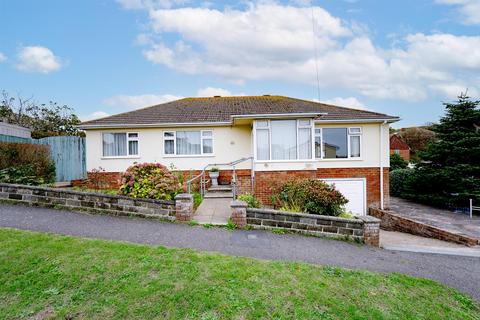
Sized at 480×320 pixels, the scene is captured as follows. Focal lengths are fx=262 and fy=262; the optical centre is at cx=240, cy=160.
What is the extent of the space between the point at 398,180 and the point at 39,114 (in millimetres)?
31052

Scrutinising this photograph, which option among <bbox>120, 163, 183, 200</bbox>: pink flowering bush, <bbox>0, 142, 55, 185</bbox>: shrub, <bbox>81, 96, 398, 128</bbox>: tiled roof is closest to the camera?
<bbox>120, 163, 183, 200</bbox>: pink flowering bush

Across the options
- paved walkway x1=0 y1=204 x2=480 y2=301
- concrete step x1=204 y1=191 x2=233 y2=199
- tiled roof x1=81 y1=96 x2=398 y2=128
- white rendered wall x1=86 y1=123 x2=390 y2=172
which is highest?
tiled roof x1=81 y1=96 x2=398 y2=128

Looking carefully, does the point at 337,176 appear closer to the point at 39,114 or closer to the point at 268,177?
the point at 268,177

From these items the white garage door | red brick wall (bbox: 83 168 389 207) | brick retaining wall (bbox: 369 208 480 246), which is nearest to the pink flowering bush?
red brick wall (bbox: 83 168 389 207)

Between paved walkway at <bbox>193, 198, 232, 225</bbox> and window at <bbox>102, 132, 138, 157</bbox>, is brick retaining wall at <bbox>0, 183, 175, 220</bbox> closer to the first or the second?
paved walkway at <bbox>193, 198, 232, 225</bbox>

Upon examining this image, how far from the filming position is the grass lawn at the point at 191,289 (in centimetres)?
330

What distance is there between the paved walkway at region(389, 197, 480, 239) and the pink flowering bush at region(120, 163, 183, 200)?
9.10m

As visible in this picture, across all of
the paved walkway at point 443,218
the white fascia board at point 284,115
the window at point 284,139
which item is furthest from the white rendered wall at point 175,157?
the paved walkway at point 443,218

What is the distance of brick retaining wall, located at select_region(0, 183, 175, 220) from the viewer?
719 centimetres

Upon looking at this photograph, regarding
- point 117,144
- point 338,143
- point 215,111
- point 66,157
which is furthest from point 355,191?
point 66,157

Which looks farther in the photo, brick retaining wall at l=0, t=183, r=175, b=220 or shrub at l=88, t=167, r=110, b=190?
shrub at l=88, t=167, r=110, b=190

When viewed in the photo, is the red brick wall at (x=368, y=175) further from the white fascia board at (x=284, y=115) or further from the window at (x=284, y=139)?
the white fascia board at (x=284, y=115)

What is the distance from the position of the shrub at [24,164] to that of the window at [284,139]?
320 inches

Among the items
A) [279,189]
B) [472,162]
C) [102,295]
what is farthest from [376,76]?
[102,295]
